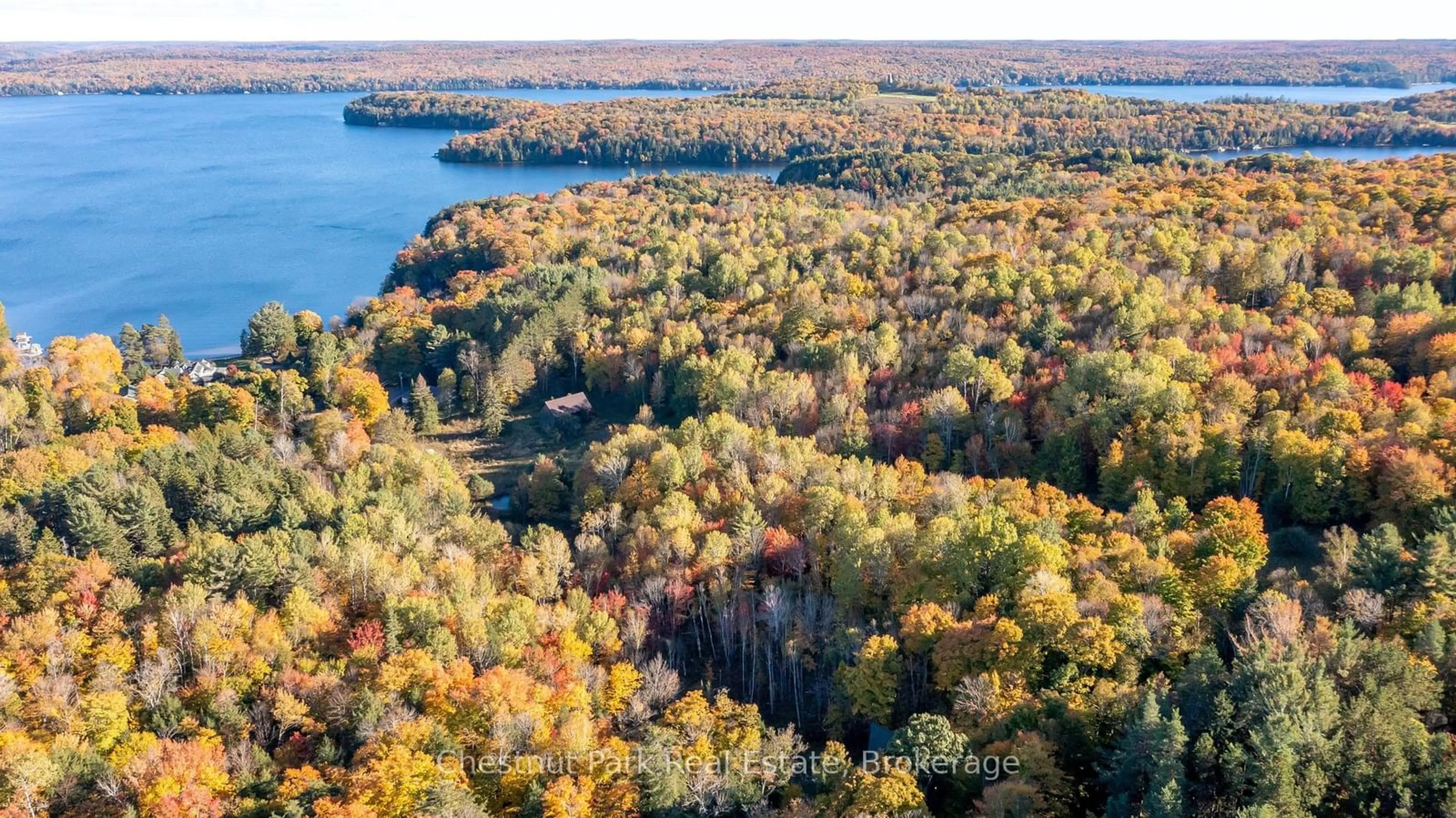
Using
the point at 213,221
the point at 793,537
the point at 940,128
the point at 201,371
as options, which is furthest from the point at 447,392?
the point at 940,128

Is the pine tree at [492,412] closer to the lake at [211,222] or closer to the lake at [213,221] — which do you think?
the lake at [211,222]

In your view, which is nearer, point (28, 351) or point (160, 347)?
point (28, 351)

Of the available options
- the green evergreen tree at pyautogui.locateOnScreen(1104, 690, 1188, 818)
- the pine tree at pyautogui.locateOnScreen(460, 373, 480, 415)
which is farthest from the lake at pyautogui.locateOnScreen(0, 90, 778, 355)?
the green evergreen tree at pyautogui.locateOnScreen(1104, 690, 1188, 818)

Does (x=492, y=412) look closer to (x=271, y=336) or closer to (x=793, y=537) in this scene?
(x=271, y=336)

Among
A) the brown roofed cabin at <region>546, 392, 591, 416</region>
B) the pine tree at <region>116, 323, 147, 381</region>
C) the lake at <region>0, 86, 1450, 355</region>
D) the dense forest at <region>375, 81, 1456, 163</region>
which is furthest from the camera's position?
the dense forest at <region>375, 81, 1456, 163</region>

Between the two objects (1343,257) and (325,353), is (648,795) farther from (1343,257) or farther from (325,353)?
(1343,257)

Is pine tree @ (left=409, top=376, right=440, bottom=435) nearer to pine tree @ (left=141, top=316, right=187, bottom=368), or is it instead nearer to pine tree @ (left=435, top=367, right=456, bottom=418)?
pine tree @ (left=435, top=367, right=456, bottom=418)
